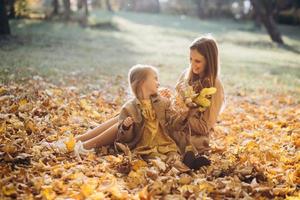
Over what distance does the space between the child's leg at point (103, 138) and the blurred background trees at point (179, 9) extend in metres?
19.4

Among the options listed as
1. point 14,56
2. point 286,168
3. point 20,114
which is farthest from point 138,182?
point 14,56

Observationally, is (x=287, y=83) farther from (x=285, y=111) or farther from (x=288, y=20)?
(x=288, y=20)

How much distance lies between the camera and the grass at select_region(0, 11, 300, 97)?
10.4 m

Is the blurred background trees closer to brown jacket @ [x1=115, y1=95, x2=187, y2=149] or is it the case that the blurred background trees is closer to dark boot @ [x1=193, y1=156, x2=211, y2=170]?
brown jacket @ [x1=115, y1=95, x2=187, y2=149]

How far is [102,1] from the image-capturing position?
158 ft

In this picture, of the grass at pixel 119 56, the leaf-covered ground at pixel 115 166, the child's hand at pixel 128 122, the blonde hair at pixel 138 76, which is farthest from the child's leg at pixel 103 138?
the grass at pixel 119 56

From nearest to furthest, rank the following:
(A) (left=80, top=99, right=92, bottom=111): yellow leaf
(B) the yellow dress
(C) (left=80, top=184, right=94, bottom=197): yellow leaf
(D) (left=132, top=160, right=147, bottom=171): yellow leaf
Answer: (C) (left=80, top=184, right=94, bottom=197): yellow leaf
(D) (left=132, top=160, right=147, bottom=171): yellow leaf
(B) the yellow dress
(A) (left=80, top=99, right=92, bottom=111): yellow leaf

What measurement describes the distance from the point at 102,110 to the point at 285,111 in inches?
137

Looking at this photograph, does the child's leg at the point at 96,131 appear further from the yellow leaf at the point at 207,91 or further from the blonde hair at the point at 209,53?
the blonde hair at the point at 209,53

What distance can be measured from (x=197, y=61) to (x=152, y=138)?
37.3 inches

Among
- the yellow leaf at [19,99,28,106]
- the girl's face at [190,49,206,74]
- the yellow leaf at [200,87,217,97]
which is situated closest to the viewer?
the yellow leaf at [200,87,217,97]

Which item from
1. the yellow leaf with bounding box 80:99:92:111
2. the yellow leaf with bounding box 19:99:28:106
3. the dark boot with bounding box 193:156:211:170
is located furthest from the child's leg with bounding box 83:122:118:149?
the yellow leaf with bounding box 80:99:92:111

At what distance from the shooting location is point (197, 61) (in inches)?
187

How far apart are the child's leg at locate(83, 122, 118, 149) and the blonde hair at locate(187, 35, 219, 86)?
1.13 metres
